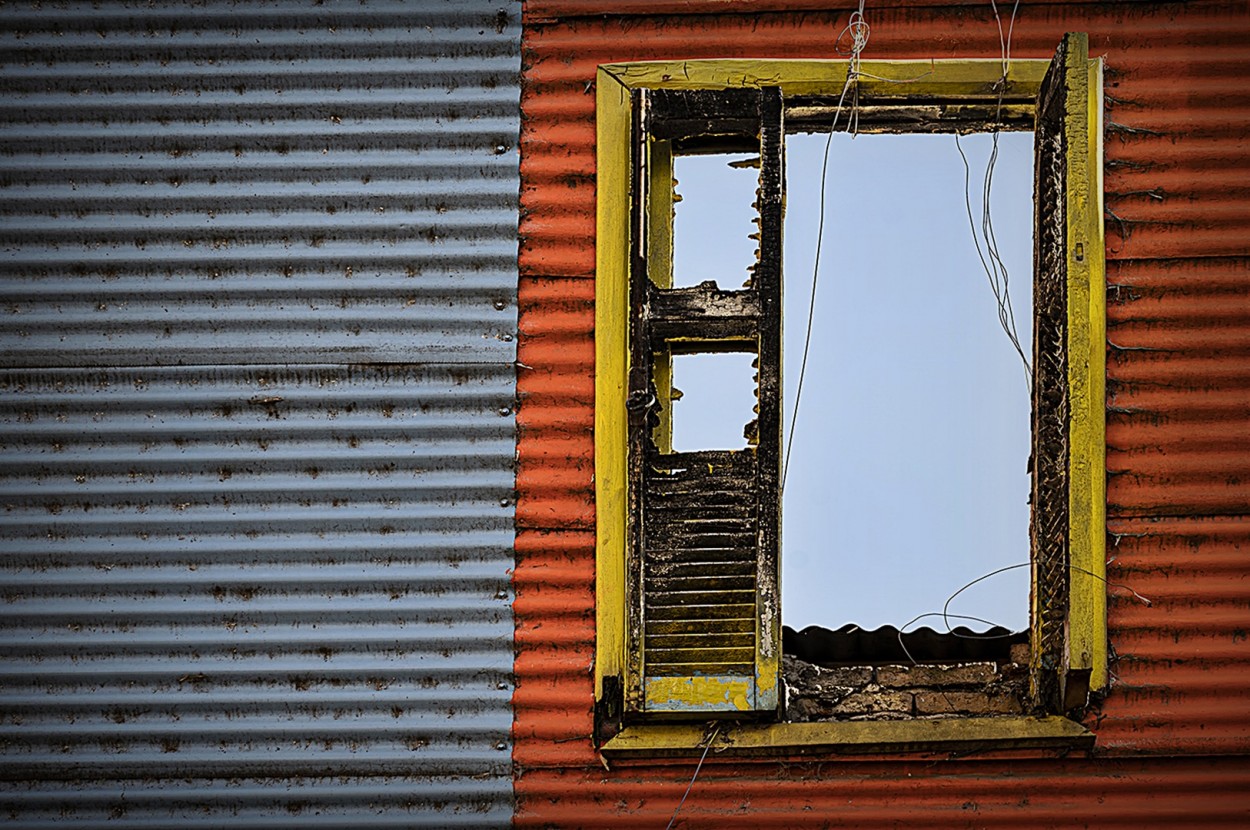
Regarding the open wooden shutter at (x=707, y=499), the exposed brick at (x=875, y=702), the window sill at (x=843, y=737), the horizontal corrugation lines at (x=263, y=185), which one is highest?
the horizontal corrugation lines at (x=263, y=185)

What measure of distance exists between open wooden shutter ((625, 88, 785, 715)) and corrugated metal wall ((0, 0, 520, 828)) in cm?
39

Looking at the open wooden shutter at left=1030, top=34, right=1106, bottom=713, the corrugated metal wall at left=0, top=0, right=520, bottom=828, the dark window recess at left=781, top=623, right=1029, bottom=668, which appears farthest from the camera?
the dark window recess at left=781, top=623, right=1029, bottom=668

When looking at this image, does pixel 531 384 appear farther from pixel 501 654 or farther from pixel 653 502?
pixel 501 654

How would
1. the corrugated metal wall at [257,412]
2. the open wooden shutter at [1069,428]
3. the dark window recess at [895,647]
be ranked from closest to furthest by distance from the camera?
the open wooden shutter at [1069,428], the corrugated metal wall at [257,412], the dark window recess at [895,647]

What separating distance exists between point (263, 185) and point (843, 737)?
2.32 meters

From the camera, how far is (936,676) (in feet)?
11.7

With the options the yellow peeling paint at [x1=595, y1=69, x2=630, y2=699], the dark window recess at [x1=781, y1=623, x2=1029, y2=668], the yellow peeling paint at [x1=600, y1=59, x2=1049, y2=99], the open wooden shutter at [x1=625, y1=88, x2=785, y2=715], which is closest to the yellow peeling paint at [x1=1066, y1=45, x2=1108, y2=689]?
the yellow peeling paint at [x1=600, y1=59, x2=1049, y2=99]

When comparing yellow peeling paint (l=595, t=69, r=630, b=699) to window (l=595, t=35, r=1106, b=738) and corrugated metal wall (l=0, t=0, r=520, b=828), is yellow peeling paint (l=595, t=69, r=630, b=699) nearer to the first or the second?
window (l=595, t=35, r=1106, b=738)

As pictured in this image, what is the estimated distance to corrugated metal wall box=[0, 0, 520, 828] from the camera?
3.44m

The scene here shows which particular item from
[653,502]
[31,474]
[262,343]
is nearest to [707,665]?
[653,502]

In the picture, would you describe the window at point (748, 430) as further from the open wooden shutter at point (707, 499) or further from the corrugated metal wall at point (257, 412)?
the corrugated metal wall at point (257, 412)

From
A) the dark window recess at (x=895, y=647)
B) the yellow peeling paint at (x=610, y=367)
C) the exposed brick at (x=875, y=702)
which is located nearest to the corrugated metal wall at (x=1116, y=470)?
the yellow peeling paint at (x=610, y=367)

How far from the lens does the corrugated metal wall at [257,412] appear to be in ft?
11.3

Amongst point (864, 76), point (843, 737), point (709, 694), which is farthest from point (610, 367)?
point (843, 737)
